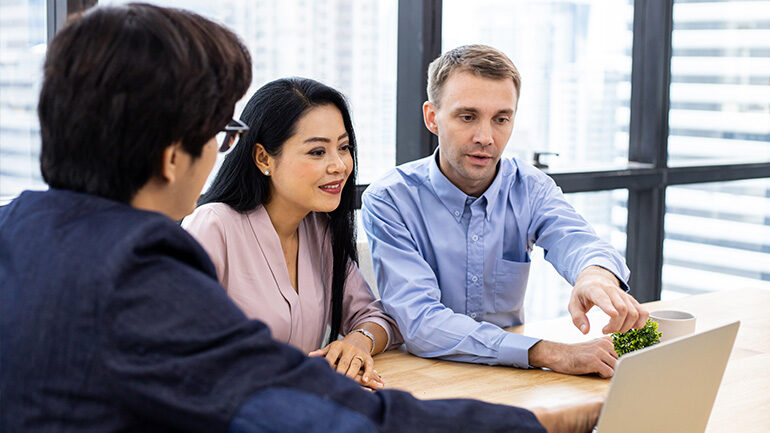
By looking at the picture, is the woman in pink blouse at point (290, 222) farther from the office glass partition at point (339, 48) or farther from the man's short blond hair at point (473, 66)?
the office glass partition at point (339, 48)

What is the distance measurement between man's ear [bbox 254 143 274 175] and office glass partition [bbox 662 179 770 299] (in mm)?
2646

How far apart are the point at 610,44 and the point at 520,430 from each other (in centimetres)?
298

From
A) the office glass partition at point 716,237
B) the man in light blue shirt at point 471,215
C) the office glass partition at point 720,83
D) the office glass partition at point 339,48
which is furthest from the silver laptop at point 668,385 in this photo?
the office glass partition at point 716,237

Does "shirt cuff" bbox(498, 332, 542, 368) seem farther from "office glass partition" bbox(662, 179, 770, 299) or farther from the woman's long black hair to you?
"office glass partition" bbox(662, 179, 770, 299)

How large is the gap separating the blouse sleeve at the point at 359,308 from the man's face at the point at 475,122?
414 mm

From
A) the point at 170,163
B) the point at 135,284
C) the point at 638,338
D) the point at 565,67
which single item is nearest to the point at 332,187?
the point at 638,338

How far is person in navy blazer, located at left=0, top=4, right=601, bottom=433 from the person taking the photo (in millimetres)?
798

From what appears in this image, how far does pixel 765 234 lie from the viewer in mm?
4438

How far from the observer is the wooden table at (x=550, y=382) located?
145 centimetres

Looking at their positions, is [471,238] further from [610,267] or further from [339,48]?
[339,48]

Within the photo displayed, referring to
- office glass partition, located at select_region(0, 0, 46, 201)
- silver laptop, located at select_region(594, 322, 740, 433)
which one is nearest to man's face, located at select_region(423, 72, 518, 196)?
silver laptop, located at select_region(594, 322, 740, 433)

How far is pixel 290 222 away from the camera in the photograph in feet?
6.22

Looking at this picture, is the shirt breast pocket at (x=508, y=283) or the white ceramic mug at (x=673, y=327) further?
the shirt breast pocket at (x=508, y=283)

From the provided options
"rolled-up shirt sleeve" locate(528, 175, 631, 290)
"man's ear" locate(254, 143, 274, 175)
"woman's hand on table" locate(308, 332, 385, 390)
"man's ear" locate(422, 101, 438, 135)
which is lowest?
"woman's hand on table" locate(308, 332, 385, 390)
